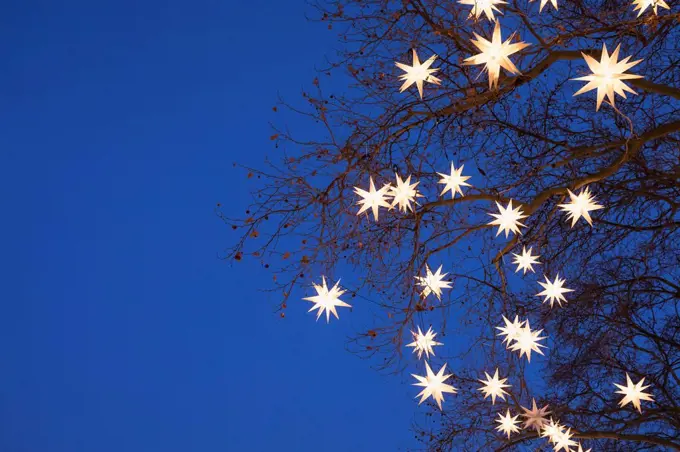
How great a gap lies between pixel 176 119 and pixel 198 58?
3.74 m

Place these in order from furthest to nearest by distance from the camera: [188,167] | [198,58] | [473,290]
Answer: [188,167], [198,58], [473,290]

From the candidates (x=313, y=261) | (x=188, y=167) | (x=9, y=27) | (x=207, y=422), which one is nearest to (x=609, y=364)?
(x=313, y=261)

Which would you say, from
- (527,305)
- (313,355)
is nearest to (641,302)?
(527,305)

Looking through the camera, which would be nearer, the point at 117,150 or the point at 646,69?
the point at 646,69

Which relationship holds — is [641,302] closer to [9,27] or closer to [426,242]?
[426,242]

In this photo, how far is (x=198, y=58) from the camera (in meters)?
26.4

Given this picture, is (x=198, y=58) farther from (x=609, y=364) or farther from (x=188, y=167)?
(x=609, y=364)

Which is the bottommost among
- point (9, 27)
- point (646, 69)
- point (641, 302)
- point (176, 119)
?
point (641, 302)

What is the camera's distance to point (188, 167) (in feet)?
133

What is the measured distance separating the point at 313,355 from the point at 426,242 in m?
48.6

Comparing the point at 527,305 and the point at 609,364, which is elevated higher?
the point at 527,305

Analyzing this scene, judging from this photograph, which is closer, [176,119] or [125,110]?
[125,110]

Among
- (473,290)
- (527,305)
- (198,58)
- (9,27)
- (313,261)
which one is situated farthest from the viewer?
(198,58)

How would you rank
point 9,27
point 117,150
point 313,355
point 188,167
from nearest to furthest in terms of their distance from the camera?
point 9,27
point 117,150
point 188,167
point 313,355
